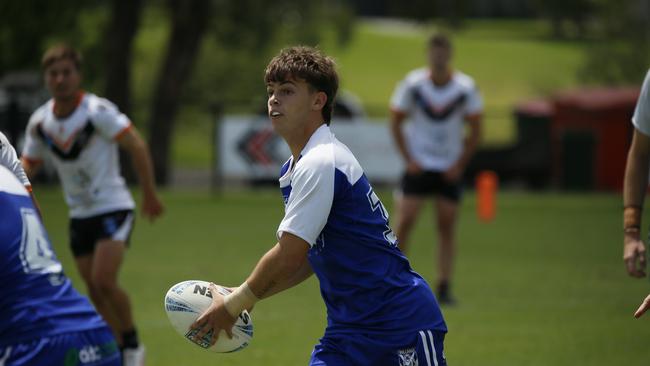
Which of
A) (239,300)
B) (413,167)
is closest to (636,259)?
(239,300)

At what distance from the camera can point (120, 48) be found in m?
28.9

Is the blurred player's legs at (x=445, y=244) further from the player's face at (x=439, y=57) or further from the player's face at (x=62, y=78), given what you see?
the player's face at (x=62, y=78)

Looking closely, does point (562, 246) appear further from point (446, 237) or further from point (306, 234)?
point (306, 234)

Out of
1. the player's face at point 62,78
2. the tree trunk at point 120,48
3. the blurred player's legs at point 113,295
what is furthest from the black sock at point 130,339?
the tree trunk at point 120,48

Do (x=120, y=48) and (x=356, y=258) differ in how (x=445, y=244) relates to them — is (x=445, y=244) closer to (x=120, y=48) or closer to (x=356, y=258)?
(x=356, y=258)

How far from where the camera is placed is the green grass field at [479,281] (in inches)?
373

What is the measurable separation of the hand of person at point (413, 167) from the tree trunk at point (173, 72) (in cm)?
1760

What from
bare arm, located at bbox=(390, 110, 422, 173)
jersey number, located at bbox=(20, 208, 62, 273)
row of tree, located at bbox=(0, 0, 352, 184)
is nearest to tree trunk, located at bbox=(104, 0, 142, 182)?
row of tree, located at bbox=(0, 0, 352, 184)

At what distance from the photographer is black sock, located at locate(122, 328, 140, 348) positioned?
8570mm

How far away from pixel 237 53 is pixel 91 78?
45.2ft

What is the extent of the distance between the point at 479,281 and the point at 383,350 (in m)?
8.77

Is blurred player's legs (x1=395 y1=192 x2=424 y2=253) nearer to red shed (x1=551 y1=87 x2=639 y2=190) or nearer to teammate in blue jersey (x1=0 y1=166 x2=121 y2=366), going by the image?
teammate in blue jersey (x1=0 y1=166 x2=121 y2=366)

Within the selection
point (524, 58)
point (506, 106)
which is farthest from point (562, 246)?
point (524, 58)

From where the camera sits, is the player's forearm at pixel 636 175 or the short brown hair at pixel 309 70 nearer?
the short brown hair at pixel 309 70
